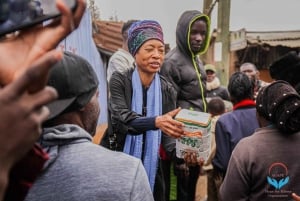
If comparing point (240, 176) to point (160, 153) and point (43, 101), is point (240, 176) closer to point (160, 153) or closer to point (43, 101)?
point (160, 153)

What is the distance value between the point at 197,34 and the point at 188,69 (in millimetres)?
331

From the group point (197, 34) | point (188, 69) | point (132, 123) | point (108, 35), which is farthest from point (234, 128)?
point (108, 35)

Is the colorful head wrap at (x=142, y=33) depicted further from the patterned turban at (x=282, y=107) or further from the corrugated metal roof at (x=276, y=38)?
the corrugated metal roof at (x=276, y=38)

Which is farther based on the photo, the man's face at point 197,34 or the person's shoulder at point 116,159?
the man's face at point 197,34

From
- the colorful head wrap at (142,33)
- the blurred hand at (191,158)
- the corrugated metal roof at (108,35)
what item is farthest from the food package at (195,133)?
the corrugated metal roof at (108,35)

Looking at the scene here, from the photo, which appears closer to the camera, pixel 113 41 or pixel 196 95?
pixel 196 95

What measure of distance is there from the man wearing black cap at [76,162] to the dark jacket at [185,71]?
2.20 metres

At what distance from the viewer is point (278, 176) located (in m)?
2.68

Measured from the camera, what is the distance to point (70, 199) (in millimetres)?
1543

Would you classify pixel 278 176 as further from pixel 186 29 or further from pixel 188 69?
pixel 186 29

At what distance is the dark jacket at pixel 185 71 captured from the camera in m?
3.92

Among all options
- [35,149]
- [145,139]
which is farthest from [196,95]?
[35,149]

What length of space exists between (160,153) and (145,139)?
1.58ft

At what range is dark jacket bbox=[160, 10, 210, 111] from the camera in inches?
154
